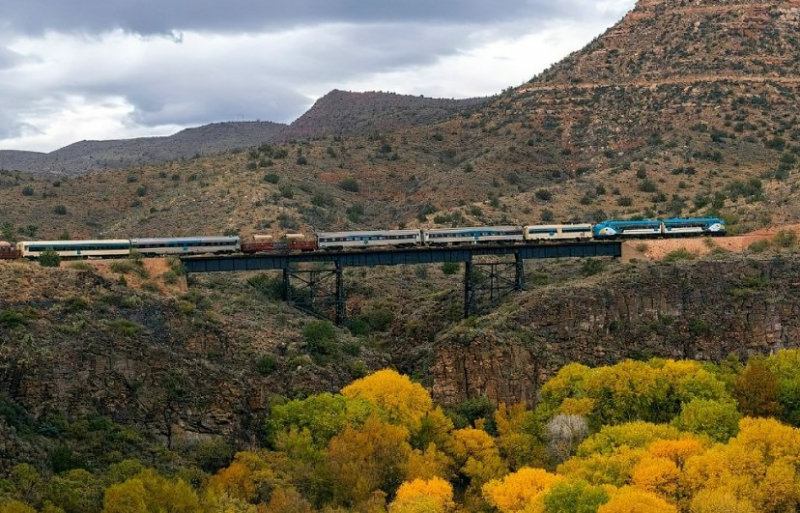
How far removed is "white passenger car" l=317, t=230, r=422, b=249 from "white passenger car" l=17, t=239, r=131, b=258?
1499cm

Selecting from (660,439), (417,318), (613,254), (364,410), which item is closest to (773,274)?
(613,254)

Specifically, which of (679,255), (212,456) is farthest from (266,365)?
(679,255)

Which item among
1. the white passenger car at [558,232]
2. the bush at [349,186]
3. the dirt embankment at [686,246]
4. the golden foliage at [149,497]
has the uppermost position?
the bush at [349,186]

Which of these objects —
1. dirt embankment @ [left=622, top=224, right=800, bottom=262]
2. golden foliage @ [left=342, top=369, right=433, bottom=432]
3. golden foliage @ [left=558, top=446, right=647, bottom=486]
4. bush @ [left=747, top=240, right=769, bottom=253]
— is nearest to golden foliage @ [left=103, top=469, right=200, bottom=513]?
golden foliage @ [left=342, top=369, right=433, bottom=432]

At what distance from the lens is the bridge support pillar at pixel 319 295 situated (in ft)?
280

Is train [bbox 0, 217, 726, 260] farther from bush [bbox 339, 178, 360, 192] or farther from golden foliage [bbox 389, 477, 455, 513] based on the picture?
bush [bbox 339, 178, 360, 192]

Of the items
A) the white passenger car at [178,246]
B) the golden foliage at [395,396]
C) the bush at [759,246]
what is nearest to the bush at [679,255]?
the bush at [759,246]

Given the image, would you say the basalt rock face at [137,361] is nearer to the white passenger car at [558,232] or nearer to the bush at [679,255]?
the white passenger car at [558,232]

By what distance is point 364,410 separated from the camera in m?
64.4

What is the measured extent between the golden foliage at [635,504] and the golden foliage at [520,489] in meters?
4.40

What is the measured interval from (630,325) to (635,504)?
37715 mm

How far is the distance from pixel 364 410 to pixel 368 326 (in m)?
25.1

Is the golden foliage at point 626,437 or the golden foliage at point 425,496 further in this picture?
the golden foliage at point 626,437

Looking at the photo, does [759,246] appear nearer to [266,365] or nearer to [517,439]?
[517,439]
